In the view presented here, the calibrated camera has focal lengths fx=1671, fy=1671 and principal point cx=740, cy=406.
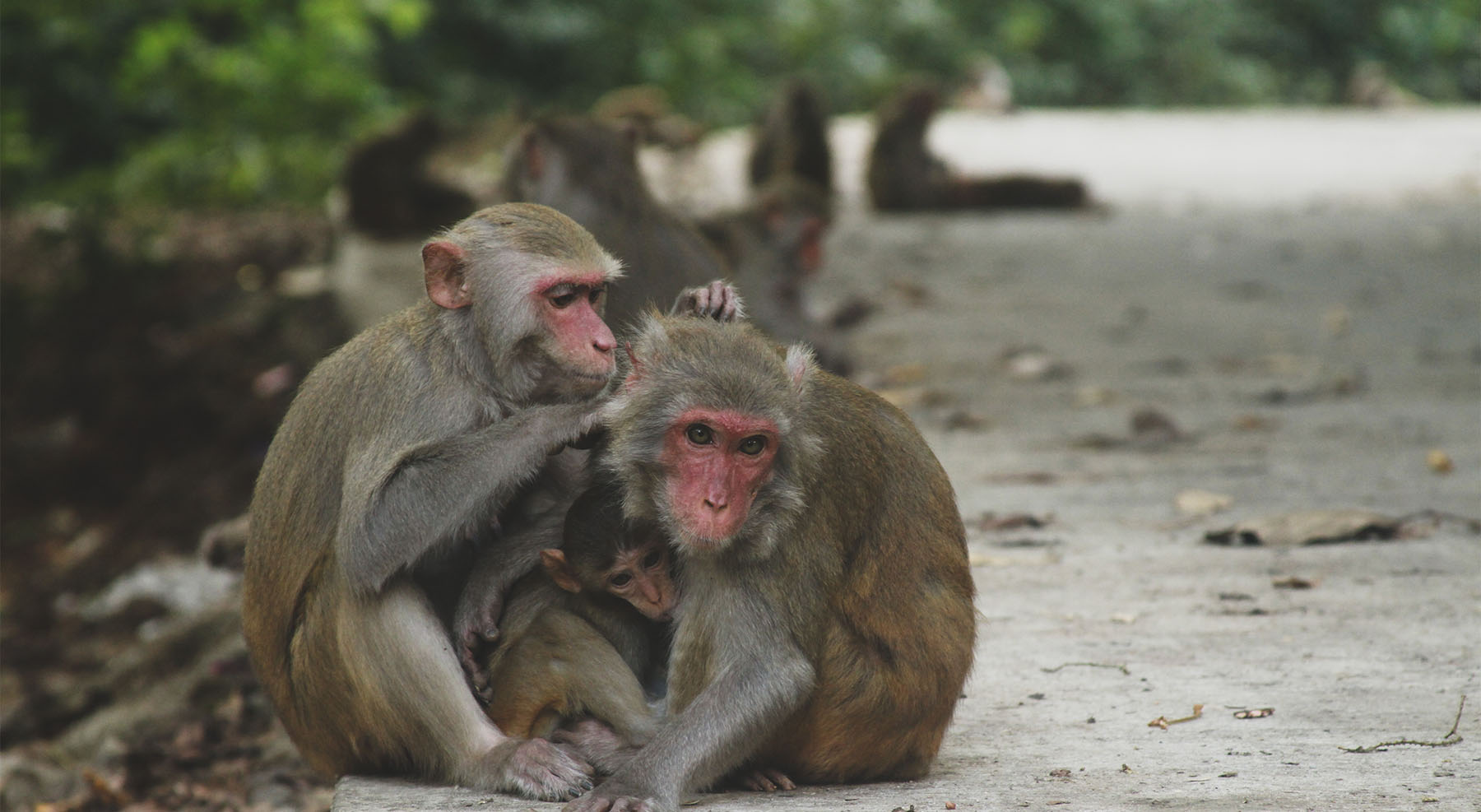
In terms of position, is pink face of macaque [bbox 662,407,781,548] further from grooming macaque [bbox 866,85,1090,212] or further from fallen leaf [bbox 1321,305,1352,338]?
grooming macaque [bbox 866,85,1090,212]

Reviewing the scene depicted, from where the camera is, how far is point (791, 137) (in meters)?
14.6

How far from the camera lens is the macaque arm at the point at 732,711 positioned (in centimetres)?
345

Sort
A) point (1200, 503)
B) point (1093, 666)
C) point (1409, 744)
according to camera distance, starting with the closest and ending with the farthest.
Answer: point (1409, 744), point (1093, 666), point (1200, 503)

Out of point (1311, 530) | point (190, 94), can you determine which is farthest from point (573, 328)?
point (190, 94)

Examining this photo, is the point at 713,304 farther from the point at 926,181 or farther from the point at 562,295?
the point at 926,181

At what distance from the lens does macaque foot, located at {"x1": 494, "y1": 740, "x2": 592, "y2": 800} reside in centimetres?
355

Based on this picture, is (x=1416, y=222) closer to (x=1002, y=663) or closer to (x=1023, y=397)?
(x=1023, y=397)

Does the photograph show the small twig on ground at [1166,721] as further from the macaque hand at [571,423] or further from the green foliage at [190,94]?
the green foliage at [190,94]

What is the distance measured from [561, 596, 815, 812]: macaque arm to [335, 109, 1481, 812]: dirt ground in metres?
0.14

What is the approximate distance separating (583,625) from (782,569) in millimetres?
496

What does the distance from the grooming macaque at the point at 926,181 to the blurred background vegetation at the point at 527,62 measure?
429cm

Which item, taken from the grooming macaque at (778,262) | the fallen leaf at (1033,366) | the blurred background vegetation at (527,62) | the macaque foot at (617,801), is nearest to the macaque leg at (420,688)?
the macaque foot at (617,801)

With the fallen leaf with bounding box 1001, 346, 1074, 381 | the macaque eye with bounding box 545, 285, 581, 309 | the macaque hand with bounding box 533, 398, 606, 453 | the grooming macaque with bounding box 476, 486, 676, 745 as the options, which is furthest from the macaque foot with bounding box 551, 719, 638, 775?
the fallen leaf with bounding box 1001, 346, 1074, 381

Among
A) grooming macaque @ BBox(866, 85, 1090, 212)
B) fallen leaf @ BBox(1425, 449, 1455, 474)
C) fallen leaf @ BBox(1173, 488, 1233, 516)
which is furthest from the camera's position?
grooming macaque @ BBox(866, 85, 1090, 212)
